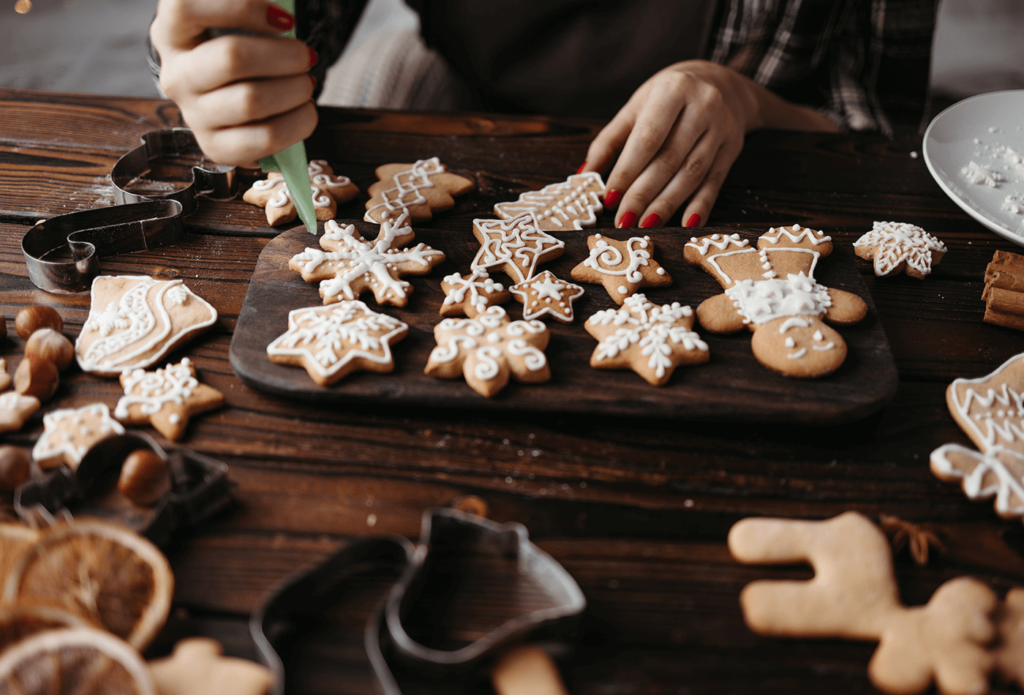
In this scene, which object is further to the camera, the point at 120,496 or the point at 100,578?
the point at 120,496

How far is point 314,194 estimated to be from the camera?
130cm

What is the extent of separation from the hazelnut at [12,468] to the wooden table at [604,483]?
0.08 m

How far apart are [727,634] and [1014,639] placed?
32 centimetres

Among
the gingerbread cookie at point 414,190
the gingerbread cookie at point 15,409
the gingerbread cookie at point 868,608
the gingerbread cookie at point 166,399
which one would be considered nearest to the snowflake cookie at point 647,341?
the gingerbread cookie at point 868,608

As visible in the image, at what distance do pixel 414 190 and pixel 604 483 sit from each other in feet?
2.46

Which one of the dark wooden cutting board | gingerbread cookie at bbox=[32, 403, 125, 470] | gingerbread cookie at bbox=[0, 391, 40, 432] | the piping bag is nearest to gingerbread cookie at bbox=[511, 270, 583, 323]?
the dark wooden cutting board

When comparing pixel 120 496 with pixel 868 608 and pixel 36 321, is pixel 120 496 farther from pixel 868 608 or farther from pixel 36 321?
pixel 868 608

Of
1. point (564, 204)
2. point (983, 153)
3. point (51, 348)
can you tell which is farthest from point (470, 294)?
point (983, 153)

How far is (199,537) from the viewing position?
80cm

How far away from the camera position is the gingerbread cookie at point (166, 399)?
902 mm

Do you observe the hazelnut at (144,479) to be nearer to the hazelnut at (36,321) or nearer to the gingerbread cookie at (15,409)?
the gingerbread cookie at (15,409)

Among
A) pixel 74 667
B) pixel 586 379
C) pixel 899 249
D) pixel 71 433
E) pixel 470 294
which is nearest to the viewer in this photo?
pixel 74 667

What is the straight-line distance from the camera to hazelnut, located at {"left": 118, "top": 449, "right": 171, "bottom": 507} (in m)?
0.80

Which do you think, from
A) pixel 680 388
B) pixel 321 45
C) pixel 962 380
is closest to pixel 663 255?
pixel 680 388
